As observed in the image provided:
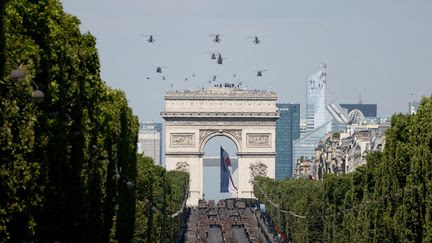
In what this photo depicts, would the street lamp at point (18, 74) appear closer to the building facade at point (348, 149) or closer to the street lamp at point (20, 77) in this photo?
the street lamp at point (20, 77)

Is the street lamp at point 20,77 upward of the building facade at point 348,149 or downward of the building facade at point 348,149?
downward

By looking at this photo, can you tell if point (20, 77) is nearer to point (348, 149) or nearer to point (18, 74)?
point (18, 74)

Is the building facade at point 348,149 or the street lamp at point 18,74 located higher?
the building facade at point 348,149

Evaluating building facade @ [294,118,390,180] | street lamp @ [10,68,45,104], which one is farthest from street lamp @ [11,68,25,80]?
building facade @ [294,118,390,180]

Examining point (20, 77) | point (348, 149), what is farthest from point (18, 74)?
point (348, 149)

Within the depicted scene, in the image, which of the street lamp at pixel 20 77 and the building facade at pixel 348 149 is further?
the building facade at pixel 348 149

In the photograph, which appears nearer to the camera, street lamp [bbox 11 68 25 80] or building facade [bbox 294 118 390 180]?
street lamp [bbox 11 68 25 80]

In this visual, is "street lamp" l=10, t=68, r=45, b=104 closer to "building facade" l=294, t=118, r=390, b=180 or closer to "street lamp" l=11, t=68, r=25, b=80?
"street lamp" l=11, t=68, r=25, b=80

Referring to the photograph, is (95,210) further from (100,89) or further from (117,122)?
(117,122)

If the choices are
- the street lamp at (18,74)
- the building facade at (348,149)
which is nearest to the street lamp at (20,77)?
the street lamp at (18,74)

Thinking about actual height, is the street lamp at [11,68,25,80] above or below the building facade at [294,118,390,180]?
below

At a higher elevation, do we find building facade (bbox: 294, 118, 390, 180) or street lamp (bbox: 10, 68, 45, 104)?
building facade (bbox: 294, 118, 390, 180)

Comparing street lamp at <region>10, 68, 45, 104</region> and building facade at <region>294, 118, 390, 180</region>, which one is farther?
building facade at <region>294, 118, 390, 180</region>
